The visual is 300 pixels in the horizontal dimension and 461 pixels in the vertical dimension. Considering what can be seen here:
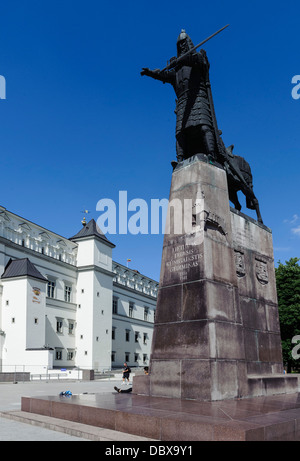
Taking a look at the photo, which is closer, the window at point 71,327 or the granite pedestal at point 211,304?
the granite pedestal at point 211,304

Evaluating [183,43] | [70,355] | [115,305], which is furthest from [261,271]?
[115,305]

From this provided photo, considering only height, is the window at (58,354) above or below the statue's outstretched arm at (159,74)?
below

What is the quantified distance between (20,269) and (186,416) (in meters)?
36.5

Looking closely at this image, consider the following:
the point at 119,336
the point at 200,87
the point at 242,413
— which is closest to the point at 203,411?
the point at 242,413

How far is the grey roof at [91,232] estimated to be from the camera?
5383cm

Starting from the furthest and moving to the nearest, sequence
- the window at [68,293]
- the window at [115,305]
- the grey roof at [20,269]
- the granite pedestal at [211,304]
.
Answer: the window at [115,305], the window at [68,293], the grey roof at [20,269], the granite pedestal at [211,304]

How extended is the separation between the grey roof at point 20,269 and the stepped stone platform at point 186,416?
106 feet

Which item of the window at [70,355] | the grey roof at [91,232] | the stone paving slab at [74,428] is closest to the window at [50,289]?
the window at [70,355]

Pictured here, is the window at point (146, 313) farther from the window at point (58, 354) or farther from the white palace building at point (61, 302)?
the window at point (58, 354)

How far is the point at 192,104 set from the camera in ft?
40.3

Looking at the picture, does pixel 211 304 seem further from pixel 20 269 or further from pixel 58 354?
pixel 58 354

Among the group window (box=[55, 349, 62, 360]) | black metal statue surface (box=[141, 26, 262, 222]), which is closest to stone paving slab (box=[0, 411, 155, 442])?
black metal statue surface (box=[141, 26, 262, 222])

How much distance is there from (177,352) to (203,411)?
2610 mm

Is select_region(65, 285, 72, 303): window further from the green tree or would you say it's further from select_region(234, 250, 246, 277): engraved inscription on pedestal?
select_region(234, 250, 246, 277): engraved inscription on pedestal
